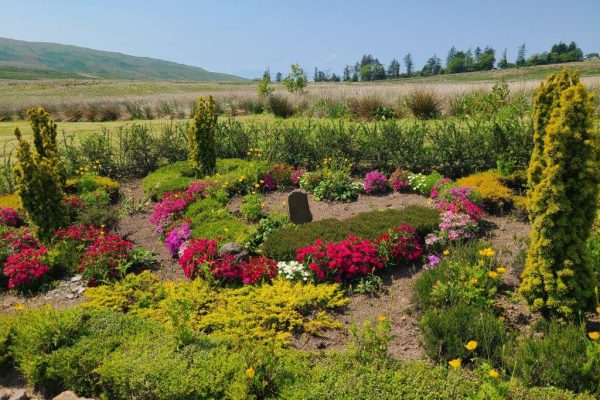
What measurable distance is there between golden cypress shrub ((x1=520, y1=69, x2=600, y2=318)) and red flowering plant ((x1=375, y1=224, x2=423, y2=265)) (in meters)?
1.89

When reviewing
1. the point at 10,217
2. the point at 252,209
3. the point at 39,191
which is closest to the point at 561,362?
the point at 252,209

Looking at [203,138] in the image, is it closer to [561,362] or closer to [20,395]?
[20,395]

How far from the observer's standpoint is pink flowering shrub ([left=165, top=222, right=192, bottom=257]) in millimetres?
6879

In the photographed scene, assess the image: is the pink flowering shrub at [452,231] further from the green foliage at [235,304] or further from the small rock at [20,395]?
the small rock at [20,395]

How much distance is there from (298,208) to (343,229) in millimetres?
1137

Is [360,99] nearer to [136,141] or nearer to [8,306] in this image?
[136,141]

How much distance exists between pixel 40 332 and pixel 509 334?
4.21m

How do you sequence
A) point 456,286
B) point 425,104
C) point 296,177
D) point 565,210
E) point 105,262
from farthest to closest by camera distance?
point 425,104, point 296,177, point 105,262, point 456,286, point 565,210

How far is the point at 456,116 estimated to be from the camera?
15797mm

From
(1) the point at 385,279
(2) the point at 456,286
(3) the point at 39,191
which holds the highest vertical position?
(3) the point at 39,191

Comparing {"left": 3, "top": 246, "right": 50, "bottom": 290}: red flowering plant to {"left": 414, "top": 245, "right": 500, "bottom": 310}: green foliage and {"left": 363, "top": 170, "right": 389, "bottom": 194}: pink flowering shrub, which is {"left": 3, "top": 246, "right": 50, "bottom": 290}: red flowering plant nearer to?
{"left": 414, "top": 245, "right": 500, "bottom": 310}: green foliage

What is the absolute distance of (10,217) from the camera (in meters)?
8.30

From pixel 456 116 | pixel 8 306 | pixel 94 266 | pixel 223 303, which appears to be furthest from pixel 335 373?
pixel 456 116

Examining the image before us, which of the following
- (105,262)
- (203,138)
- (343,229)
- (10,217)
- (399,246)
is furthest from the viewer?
(203,138)
